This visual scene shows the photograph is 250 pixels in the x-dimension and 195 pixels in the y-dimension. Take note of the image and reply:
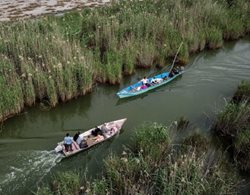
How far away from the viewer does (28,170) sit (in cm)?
972

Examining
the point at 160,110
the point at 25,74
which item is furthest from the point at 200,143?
the point at 25,74

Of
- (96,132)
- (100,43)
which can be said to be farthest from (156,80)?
(96,132)

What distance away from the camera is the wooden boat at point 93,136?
1038 cm

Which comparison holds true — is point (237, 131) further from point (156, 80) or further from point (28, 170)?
point (28, 170)

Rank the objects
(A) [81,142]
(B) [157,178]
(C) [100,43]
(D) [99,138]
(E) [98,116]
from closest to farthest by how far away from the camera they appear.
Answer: (B) [157,178]
(A) [81,142]
(D) [99,138]
(E) [98,116]
(C) [100,43]

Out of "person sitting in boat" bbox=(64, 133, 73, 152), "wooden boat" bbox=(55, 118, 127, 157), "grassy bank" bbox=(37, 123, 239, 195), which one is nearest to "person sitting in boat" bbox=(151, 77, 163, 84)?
"wooden boat" bbox=(55, 118, 127, 157)

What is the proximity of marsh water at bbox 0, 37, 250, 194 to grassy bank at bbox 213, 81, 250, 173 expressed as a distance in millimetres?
723

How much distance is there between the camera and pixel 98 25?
58.0 ft

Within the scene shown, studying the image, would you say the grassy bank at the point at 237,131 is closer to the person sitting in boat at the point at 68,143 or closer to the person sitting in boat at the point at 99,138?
the person sitting in boat at the point at 99,138

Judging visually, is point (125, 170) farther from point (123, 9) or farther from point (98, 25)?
point (123, 9)

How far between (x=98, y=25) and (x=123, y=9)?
140 inches

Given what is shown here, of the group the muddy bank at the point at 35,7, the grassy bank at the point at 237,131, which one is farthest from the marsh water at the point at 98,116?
the muddy bank at the point at 35,7

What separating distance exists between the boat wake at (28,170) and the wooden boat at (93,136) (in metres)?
0.30

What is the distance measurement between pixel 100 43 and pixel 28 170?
897 centimetres
